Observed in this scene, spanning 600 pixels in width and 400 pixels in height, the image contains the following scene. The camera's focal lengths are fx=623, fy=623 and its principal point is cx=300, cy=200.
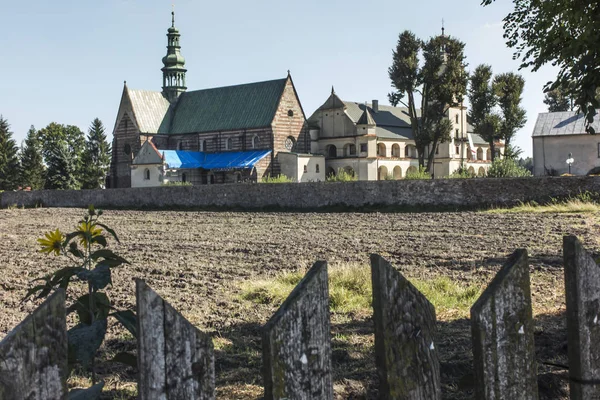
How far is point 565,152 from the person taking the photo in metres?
48.2

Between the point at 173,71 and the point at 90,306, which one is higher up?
the point at 173,71

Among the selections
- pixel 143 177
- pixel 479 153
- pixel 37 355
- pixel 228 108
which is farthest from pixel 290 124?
pixel 37 355

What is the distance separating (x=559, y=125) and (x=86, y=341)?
51245mm

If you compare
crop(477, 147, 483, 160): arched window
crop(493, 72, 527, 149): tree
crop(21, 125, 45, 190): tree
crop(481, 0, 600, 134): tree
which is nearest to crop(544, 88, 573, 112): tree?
crop(477, 147, 483, 160): arched window

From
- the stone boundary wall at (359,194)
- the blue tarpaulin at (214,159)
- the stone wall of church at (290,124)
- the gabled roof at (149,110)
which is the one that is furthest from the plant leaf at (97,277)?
the gabled roof at (149,110)

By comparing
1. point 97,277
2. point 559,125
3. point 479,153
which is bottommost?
point 97,277

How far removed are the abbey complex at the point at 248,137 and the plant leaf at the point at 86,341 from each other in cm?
5359

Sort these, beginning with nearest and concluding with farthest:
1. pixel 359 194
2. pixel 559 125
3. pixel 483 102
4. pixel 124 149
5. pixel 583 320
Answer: pixel 583 320 → pixel 359 194 → pixel 559 125 → pixel 483 102 → pixel 124 149

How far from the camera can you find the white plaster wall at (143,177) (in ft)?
190

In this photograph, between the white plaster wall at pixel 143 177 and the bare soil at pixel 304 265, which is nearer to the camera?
the bare soil at pixel 304 265

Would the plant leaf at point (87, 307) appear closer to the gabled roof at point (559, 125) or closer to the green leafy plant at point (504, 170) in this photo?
the green leafy plant at point (504, 170)

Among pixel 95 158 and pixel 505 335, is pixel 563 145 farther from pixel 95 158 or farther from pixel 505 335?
pixel 95 158

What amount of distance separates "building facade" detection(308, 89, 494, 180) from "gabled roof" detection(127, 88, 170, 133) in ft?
52.2

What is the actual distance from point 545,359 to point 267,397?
3592 millimetres
